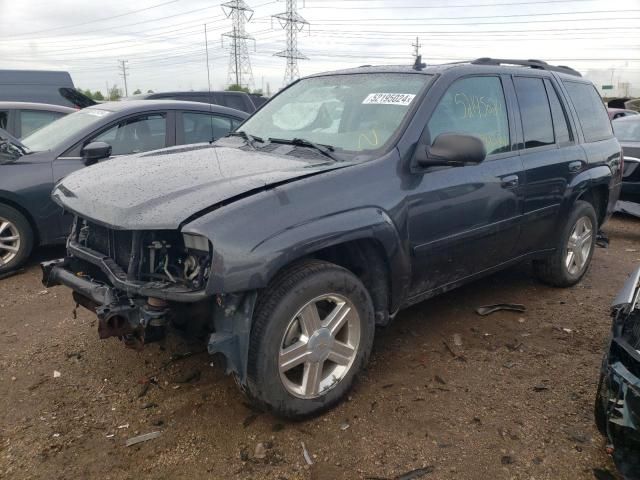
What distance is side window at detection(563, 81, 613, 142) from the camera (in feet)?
15.2

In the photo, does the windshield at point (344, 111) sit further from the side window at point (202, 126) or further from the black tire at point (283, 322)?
the side window at point (202, 126)

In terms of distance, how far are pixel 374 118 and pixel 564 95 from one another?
2126mm

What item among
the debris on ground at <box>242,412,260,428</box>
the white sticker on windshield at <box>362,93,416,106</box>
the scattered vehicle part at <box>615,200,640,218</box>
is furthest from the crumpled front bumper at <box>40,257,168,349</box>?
the scattered vehicle part at <box>615,200,640,218</box>

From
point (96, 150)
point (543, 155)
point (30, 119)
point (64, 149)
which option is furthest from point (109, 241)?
point (30, 119)

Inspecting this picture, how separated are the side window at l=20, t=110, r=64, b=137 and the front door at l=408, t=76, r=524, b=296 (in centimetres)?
532

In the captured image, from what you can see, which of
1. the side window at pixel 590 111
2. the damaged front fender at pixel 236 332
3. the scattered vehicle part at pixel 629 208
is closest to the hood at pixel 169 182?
the damaged front fender at pixel 236 332

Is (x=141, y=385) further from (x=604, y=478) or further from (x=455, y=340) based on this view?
(x=604, y=478)

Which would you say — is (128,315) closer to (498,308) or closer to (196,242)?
(196,242)

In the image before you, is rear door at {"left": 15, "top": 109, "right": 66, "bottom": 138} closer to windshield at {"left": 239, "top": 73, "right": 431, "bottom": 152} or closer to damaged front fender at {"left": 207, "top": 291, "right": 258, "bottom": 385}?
windshield at {"left": 239, "top": 73, "right": 431, "bottom": 152}

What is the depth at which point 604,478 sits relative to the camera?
2406 millimetres

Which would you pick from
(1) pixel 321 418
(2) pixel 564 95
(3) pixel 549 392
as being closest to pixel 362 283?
(1) pixel 321 418

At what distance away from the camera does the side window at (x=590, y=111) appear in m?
4.63

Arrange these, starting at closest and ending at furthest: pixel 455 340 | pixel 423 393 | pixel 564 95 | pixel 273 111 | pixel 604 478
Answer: pixel 604 478, pixel 423 393, pixel 455 340, pixel 273 111, pixel 564 95

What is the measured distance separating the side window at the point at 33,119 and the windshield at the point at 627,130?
25.9 ft
